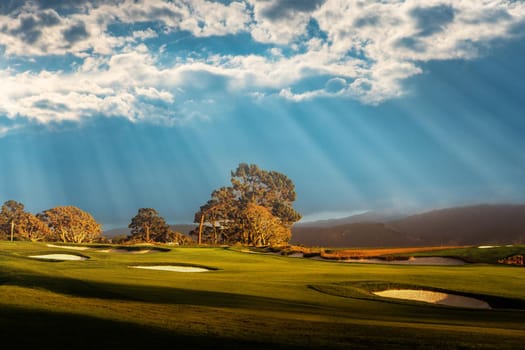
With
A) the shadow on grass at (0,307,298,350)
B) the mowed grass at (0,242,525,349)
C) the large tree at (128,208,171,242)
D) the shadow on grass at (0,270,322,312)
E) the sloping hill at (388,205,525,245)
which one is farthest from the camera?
the sloping hill at (388,205,525,245)

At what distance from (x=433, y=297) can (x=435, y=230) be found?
285 ft

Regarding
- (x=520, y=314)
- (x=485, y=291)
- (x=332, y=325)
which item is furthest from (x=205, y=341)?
(x=485, y=291)

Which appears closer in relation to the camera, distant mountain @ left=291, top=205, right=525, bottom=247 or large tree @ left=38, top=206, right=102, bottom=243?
large tree @ left=38, top=206, right=102, bottom=243

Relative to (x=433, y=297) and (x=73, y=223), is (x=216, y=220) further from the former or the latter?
(x=433, y=297)

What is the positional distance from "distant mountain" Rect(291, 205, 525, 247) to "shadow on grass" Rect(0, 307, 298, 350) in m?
79.5

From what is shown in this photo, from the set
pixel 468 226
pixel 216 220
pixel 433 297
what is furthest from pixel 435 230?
pixel 433 297

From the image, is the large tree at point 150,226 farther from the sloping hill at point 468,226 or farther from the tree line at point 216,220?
the sloping hill at point 468,226

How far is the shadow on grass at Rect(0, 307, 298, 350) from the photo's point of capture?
6.17 m

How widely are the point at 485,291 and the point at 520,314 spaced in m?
4.63

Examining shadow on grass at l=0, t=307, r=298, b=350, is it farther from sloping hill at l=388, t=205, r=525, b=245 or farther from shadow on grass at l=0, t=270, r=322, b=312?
sloping hill at l=388, t=205, r=525, b=245

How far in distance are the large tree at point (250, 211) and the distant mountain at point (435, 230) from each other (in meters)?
12.8

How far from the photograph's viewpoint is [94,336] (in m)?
6.62

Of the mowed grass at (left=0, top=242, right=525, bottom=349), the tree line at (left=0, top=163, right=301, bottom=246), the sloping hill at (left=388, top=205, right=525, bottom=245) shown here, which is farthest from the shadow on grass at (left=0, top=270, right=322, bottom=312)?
the sloping hill at (left=388, top=205, right=525, bottom=245)

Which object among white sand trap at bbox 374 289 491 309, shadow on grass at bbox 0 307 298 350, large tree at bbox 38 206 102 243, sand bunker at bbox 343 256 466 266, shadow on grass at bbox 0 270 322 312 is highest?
large tree at bbox 38 206 102 243
